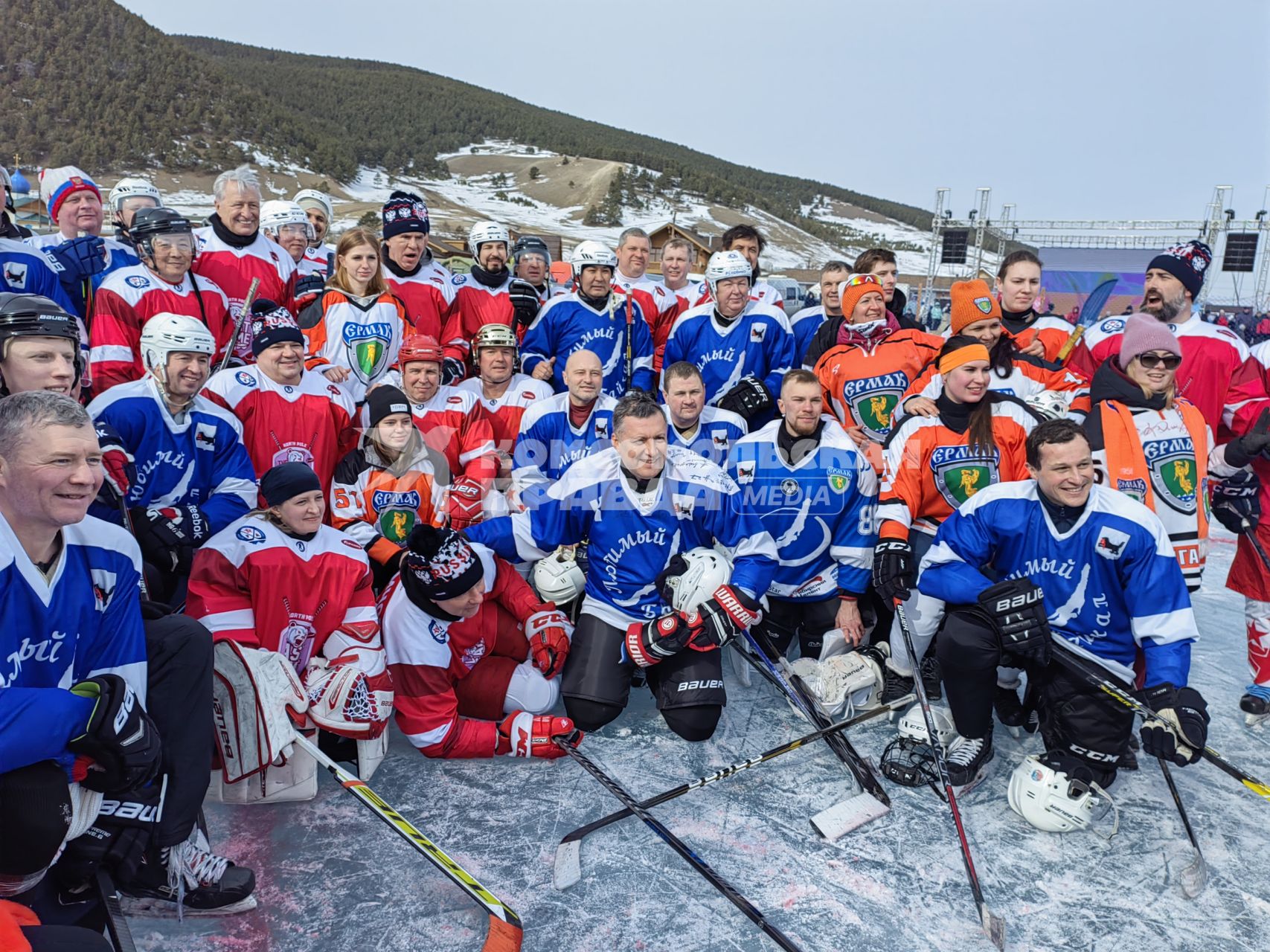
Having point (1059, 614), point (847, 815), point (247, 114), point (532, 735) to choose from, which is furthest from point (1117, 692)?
point (247, 114)

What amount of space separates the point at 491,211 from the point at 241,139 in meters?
20.6

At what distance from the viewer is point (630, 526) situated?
11.0 ft

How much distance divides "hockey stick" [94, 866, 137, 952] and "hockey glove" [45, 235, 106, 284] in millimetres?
3000

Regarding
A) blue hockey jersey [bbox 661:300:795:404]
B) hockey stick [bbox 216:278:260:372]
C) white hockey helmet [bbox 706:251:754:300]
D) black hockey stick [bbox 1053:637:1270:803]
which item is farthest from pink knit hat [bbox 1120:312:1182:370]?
hockey stick [bbox 216:278:260:372]

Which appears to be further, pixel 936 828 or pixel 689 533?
pixel 689 533

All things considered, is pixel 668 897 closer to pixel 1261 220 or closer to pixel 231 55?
pixel 1261 220

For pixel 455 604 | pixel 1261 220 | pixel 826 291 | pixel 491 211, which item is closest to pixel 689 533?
pixel 455 604

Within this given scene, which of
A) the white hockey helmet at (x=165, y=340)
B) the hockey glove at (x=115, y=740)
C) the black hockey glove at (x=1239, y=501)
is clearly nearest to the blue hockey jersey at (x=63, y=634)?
the hockey glove at (x=115, y=740)

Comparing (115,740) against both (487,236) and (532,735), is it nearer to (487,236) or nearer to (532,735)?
(532,735)

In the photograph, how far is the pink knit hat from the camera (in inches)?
123

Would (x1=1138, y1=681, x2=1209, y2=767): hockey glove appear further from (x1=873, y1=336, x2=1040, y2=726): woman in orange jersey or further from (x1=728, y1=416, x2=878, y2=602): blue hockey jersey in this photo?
(x1=728, y1=416, x2=878, y2=602): blue hockey jersey

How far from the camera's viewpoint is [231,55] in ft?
305

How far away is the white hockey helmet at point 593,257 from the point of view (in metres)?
4.96

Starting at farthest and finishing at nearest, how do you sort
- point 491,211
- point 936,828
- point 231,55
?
→ 1. point 231,55
2. point 491,211
3. point 936,828
